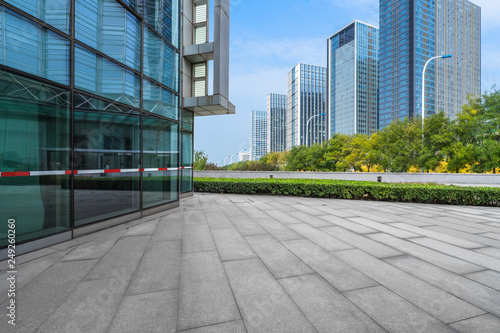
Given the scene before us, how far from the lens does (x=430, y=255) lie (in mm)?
4348

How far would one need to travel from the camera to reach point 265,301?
286 centimetres

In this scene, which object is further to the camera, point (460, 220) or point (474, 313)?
point (460, 220)

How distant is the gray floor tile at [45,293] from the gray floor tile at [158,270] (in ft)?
2.53

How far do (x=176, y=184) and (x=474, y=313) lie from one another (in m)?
8.92

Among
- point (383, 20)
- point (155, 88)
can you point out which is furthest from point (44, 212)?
point (383, 20)

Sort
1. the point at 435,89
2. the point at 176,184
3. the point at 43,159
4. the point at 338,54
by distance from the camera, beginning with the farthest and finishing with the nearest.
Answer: the point at 338,54
the point at 435,89
the point at 176,184
the point at 43,159

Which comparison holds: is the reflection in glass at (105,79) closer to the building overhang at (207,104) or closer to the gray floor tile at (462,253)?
the building overhang at (207,104)

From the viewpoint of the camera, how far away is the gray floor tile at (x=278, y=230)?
5.44 m

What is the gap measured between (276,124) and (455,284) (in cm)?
17020

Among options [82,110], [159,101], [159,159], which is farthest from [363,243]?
[159,101]

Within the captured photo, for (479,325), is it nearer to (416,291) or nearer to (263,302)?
(416,291)

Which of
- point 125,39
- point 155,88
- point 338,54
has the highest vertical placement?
point 338,54

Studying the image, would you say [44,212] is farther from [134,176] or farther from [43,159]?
[134,176]

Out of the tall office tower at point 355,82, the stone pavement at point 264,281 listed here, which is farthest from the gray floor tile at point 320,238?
the tall office tower at point 355,82
